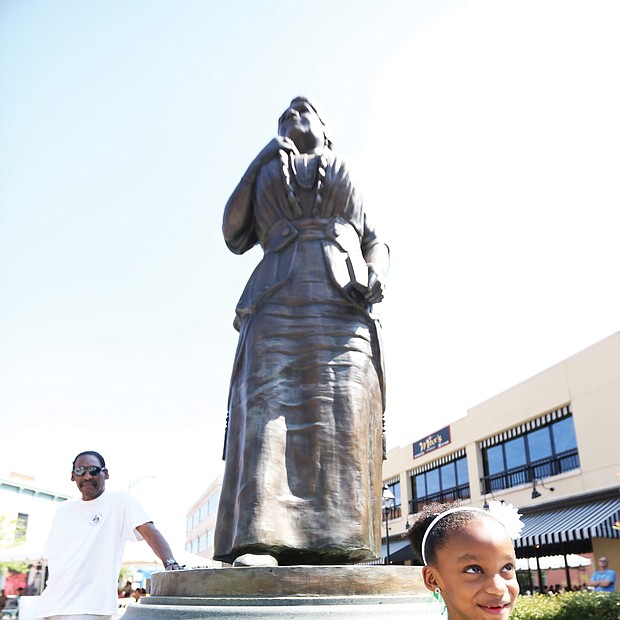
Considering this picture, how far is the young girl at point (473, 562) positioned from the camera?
193 centimetres

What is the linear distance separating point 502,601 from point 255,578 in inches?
47.8

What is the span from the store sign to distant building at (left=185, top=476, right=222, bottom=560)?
20126 millimetres

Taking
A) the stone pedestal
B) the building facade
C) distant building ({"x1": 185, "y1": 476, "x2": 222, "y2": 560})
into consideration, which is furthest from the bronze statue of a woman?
distant building ({"x1": 185, "y1": 476, "x2": 222, "y2": 560})

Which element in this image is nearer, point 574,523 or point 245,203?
point 245,203

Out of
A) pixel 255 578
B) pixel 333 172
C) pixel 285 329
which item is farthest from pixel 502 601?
pixel 333 172

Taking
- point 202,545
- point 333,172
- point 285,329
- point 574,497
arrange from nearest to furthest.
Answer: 1. point 285,329
2. point 333,172
3. point 574,497
4. point 202,545

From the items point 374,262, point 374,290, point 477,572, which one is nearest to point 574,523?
point 374,262

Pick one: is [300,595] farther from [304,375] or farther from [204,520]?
[204,520]

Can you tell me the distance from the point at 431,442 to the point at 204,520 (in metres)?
34.1

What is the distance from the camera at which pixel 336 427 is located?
3723mm

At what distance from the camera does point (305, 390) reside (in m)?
3.82

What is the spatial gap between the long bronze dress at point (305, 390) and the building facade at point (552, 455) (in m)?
15.9

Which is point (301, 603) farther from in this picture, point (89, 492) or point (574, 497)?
point (574, 497)

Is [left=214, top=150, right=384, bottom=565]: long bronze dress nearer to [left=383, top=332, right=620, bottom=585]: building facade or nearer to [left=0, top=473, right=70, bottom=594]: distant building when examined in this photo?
[left=383, top=332, right=620, bottom=585]: building facade
